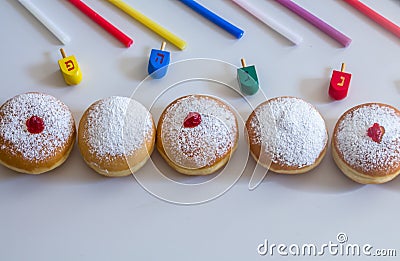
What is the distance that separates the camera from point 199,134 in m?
1.16

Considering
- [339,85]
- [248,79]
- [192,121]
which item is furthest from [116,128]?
[339,85]

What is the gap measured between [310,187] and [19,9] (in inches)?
36.1

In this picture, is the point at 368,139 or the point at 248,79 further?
the point at 248,79

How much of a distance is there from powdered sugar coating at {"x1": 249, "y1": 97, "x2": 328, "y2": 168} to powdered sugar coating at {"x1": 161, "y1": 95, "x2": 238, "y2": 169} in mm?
64

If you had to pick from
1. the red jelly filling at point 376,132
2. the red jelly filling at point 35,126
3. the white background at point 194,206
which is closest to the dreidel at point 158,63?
the white background at point 194,206

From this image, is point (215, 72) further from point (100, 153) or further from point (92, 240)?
point (92, 240)

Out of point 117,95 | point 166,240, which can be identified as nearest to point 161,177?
point 166,240

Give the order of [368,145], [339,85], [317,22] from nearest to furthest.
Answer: [368,145] < [339,85] < [317,22]

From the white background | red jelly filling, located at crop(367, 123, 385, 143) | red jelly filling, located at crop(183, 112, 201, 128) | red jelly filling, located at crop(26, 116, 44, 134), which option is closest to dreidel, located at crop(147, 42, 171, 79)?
the white background

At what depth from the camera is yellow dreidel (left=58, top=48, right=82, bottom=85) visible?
1268 millimetres

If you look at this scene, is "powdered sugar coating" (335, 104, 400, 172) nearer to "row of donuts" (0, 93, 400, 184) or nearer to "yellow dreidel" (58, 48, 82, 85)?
"row of donuts" (0, 93, 400, 184)

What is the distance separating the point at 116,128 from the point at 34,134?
187mm

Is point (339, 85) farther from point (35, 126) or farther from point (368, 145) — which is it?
point (35, 126)

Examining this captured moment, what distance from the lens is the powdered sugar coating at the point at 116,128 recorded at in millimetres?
1153
